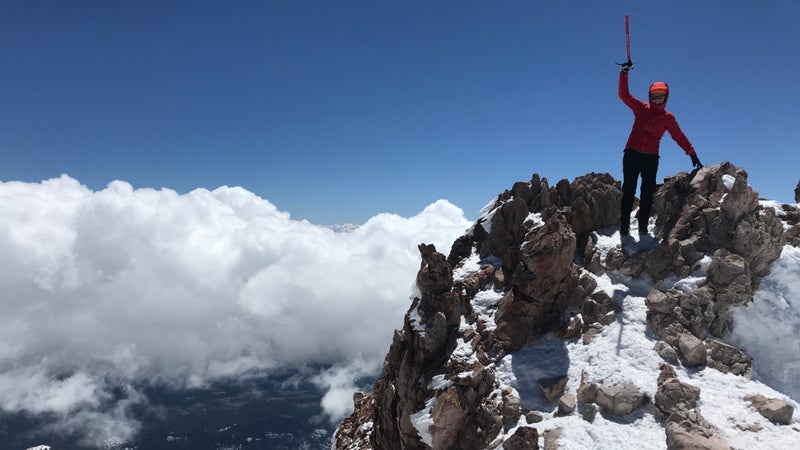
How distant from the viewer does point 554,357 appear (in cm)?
1967

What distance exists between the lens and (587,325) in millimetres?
20547

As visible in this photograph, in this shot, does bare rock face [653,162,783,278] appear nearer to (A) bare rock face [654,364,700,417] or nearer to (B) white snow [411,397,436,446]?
(A) bare rock face [654,364,700,417]

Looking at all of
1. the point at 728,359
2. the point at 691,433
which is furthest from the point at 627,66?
the point at 691,433

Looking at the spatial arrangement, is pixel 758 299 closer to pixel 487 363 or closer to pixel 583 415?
pixel 583 415

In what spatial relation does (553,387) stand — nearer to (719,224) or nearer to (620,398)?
(620,398)

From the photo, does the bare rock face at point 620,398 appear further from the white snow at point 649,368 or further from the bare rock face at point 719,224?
the bare rock face at point 719,224

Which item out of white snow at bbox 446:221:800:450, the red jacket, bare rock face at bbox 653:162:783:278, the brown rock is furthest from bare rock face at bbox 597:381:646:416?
the red jacket

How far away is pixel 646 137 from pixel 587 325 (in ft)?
32.1

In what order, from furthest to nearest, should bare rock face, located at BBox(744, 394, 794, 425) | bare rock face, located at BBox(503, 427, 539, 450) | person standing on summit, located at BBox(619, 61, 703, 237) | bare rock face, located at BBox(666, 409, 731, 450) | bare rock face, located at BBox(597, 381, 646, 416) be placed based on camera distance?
person standing on summit, located at BBox(619, 61, 703, 237) → bare rock face, located at BBox(597, 381, 646, 416) → bare rock face, located at BBox(503, 427, 539, 450) → bare rock face, located at BBox(744, 394, 794, 425) → bare rock face, located at BBox(666, 409, 731, 450)

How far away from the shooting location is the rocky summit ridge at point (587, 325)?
16203 millimetres

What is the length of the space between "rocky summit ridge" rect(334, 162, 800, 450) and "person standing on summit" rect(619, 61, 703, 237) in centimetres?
277

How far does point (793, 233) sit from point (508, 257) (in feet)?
46.1

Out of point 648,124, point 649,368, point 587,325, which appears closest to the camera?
point 649,368

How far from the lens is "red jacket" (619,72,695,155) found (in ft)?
71.7
